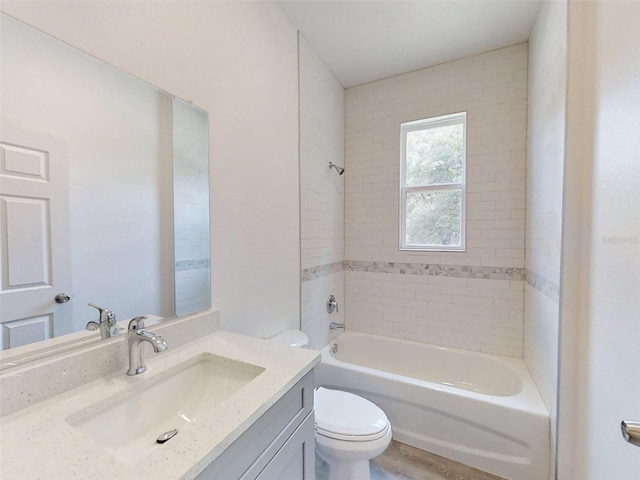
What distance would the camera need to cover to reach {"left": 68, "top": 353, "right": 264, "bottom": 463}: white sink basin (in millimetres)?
747

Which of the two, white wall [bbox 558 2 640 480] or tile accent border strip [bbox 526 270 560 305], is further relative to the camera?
tile accent border strip [bbox 526 270 560 305]

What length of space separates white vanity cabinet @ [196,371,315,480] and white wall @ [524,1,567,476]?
127 cm

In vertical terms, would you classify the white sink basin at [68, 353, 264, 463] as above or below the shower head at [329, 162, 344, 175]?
below

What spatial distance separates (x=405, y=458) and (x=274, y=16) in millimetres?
2866

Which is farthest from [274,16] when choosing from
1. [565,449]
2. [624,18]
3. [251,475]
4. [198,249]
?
[565,449]

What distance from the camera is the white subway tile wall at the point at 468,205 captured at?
2.20 meters


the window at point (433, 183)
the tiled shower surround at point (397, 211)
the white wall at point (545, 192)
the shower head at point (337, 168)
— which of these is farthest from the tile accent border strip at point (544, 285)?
the shower head at point (337, 168)

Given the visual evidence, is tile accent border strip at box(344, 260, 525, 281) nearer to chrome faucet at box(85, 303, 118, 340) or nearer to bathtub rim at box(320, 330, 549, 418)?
bathtub rim at box(320, 330, 549, 418)

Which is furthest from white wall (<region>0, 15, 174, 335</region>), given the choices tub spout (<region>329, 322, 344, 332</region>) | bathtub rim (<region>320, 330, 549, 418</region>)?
tub spout (<region>329, 322, 344, 332</region>)

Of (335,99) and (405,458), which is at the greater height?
(335,99)

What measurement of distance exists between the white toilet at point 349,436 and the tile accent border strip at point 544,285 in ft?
3.46

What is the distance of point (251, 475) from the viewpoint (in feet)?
2.40

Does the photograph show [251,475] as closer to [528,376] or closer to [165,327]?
[165,327]

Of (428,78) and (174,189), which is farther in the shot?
(428,78)
